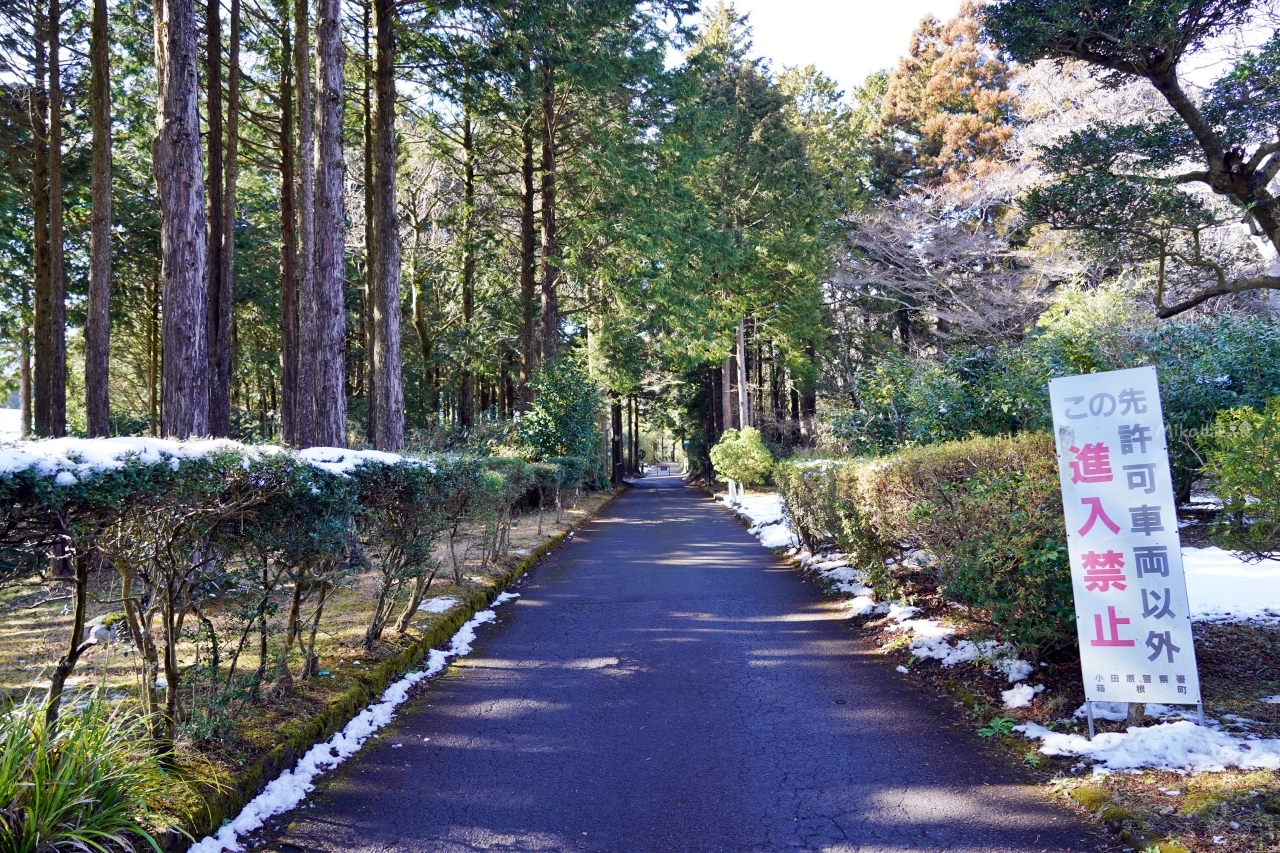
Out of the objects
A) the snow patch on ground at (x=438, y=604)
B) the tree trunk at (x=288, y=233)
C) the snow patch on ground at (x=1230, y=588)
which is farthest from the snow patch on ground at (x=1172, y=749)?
the tree trunk at (x=288, y=233)

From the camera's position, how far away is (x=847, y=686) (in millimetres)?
5586

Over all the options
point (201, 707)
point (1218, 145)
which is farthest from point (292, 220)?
point (1218, 145)

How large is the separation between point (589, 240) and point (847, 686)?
18.2 m

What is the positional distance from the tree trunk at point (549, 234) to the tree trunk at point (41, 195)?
35.1ft

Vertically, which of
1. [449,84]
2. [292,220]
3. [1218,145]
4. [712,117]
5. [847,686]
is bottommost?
[847,686]

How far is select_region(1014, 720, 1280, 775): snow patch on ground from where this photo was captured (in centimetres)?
361

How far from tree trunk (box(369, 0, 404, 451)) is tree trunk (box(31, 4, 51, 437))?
562 centimetres

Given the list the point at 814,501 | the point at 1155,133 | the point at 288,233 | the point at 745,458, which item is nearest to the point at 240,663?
the point at 814,501

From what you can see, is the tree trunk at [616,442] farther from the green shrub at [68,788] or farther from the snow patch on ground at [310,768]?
the green shrub at [68,788]

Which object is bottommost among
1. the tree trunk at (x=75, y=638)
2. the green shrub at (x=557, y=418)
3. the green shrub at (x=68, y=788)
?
the green shrub at (x=68, y=788)

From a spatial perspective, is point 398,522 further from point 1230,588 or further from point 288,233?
point 288,233

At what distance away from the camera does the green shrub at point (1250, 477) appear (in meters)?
4.07

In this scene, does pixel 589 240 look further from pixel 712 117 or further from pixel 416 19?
pixel 416 19

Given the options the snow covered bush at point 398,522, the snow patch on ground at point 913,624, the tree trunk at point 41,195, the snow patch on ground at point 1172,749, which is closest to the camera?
the snow patch on ground at point 1172,749
